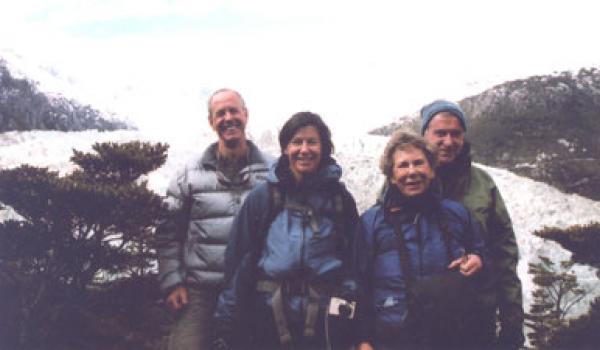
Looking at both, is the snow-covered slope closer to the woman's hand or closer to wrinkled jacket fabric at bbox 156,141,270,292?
wrinkled jacket fabric at bbox 156,141,270,292

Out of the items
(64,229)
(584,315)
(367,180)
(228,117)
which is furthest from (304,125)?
(367,180)

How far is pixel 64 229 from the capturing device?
6.90 m

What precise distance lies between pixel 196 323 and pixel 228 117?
1.55m

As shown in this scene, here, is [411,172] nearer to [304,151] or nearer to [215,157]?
[304,151]

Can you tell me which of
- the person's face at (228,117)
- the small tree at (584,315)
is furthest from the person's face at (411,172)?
the small tree at (584,315)

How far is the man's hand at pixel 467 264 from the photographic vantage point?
3410 mm

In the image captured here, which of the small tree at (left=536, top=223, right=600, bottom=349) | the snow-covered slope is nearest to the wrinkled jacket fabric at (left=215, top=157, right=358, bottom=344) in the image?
the small tree at (left=536, top=223, right=600, bottom=349)

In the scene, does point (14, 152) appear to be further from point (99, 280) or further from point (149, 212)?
point (149, 212)

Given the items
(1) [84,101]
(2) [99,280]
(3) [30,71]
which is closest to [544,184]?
(2) [99,280]

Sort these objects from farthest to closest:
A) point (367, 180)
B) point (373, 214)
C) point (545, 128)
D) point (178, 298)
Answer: point (545, 128) → point (367, 180) → point (178, 298) → point (373, 214)

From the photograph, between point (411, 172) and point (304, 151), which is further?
point (304, 151)

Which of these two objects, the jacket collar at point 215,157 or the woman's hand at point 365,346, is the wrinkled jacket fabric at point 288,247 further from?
the jacket collar at point 215,157

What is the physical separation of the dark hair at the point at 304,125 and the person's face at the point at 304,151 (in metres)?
0.03

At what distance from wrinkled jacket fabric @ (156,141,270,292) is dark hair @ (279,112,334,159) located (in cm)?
81
